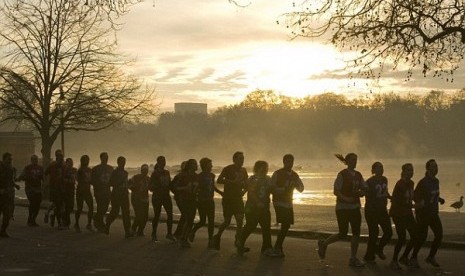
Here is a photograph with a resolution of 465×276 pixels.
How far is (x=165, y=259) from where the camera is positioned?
15.1 metres

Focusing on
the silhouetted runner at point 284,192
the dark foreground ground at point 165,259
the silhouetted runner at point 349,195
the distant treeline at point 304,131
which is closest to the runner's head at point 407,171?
the silhouetted runner at point 349,195

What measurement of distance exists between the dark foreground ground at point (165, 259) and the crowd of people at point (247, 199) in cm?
35

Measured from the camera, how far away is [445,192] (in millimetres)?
63688

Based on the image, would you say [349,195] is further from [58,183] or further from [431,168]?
[58,183]

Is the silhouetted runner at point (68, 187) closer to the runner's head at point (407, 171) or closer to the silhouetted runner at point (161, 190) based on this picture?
the silhouetted runner at point (161, 190)

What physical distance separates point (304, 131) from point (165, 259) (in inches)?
6135

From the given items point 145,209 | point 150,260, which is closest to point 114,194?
point 145,209

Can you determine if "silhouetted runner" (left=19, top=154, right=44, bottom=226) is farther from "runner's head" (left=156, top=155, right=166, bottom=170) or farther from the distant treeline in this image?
the distant treeline

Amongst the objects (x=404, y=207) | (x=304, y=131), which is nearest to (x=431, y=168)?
(x=404, y=207)

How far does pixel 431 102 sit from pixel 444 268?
154 metres

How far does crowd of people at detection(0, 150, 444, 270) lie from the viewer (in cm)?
1416

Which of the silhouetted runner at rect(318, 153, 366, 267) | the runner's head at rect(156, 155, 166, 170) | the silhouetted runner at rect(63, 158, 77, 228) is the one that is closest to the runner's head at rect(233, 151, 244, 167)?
the silhouetted runner at rect(318, 153, 366, 267)

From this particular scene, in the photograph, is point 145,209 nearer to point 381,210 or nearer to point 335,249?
point 335,249

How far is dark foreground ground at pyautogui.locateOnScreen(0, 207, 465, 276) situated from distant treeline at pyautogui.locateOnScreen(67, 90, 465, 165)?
129 meters
